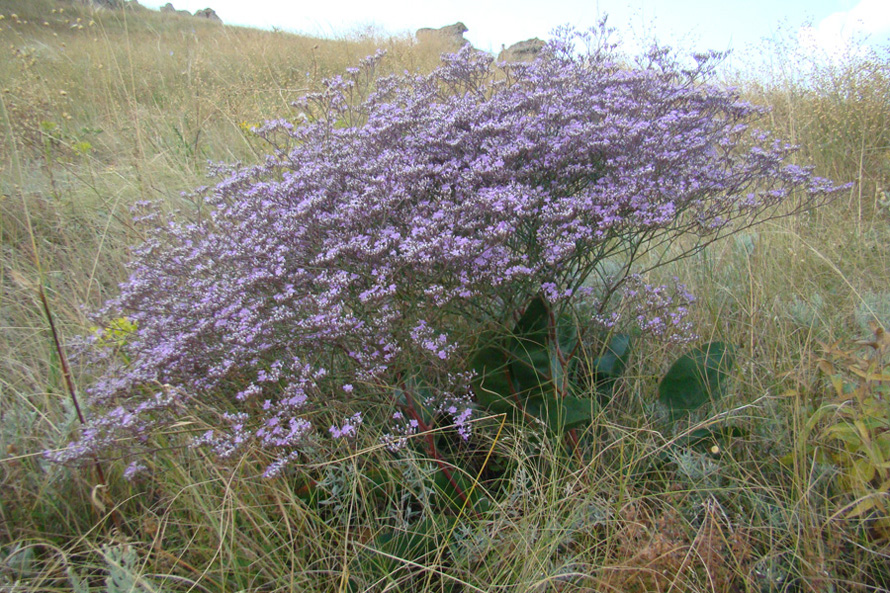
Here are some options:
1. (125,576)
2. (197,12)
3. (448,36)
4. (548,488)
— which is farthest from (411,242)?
(197,12)

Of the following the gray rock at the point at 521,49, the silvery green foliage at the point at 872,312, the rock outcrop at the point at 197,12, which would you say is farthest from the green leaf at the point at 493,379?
the rock outcrop at the point at 197,12

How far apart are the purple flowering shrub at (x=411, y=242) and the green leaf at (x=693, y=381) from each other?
0.19m

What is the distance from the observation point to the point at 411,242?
178cm

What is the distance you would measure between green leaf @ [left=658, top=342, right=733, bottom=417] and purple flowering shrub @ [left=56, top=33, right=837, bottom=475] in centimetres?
19

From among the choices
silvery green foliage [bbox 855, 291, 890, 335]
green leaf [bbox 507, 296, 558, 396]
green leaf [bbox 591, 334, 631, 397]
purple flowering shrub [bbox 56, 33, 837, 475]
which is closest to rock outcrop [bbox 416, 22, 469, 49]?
purple flowering shrub [bbox 56, 33, 837, 475]

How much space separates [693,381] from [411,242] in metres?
1.20

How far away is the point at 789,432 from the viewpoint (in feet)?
7.07

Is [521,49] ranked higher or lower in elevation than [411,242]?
higher

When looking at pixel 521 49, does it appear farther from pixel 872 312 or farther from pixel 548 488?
pixel 548 488

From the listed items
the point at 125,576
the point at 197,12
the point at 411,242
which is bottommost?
the point at 125,576

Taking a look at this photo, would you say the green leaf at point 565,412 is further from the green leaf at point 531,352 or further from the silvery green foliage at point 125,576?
the silvery green foliage at point 125,576

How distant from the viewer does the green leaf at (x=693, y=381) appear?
2151 millimetres

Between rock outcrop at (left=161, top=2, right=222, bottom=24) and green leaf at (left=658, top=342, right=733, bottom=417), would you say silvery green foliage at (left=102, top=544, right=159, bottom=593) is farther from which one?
rock outcrop at (left=161, top=2, right=222, bottom=24)

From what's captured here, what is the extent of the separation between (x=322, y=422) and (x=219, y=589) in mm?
711
